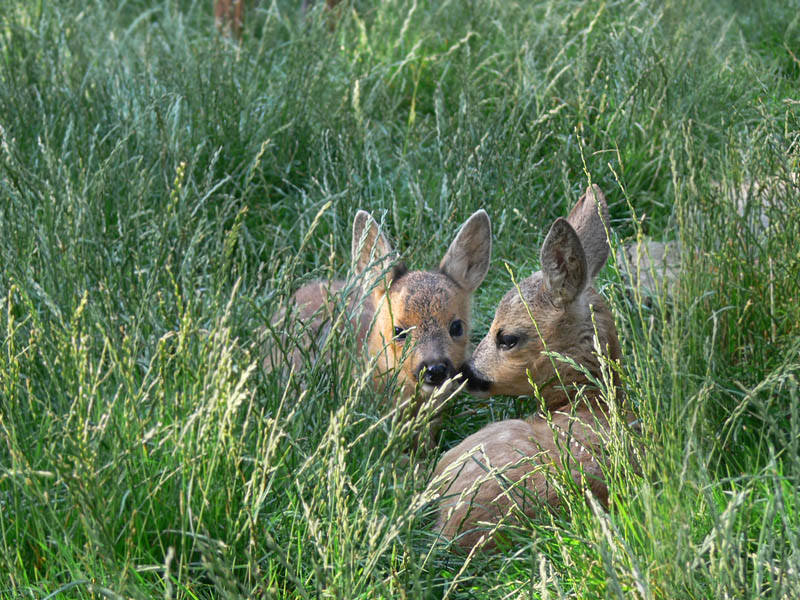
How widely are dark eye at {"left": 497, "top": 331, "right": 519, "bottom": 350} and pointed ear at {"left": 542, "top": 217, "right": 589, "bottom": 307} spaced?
0.68 ft

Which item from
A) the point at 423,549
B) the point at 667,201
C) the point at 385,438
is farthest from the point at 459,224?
the point at 423,549

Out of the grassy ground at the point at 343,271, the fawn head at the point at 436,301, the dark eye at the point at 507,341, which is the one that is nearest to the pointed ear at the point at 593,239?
the grassy ground at the point at 343,271

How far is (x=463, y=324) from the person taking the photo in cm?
471

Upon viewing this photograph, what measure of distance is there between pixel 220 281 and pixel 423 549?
3.37 feet

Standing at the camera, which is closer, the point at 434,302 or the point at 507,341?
the point at 507,341

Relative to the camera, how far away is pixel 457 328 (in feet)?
15.3

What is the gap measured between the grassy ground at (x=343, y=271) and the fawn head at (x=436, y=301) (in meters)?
0.19

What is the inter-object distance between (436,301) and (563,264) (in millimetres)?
743

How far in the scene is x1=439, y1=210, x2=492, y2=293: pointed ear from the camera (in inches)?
181

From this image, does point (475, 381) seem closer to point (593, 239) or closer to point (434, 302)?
point (434, 302)

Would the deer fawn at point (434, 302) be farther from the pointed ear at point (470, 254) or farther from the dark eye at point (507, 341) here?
the dark eye at point (507, 341)

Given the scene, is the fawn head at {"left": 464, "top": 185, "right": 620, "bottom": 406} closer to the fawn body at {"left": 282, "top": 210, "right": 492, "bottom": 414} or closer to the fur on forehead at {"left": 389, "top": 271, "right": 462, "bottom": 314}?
the fawn body at {"left": 282, "top": 210, "right": 492, "bottom": 414}

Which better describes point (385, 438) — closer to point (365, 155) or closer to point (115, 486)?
point (115, 486)

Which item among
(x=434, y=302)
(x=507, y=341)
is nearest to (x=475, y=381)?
(x=507, y=341)
